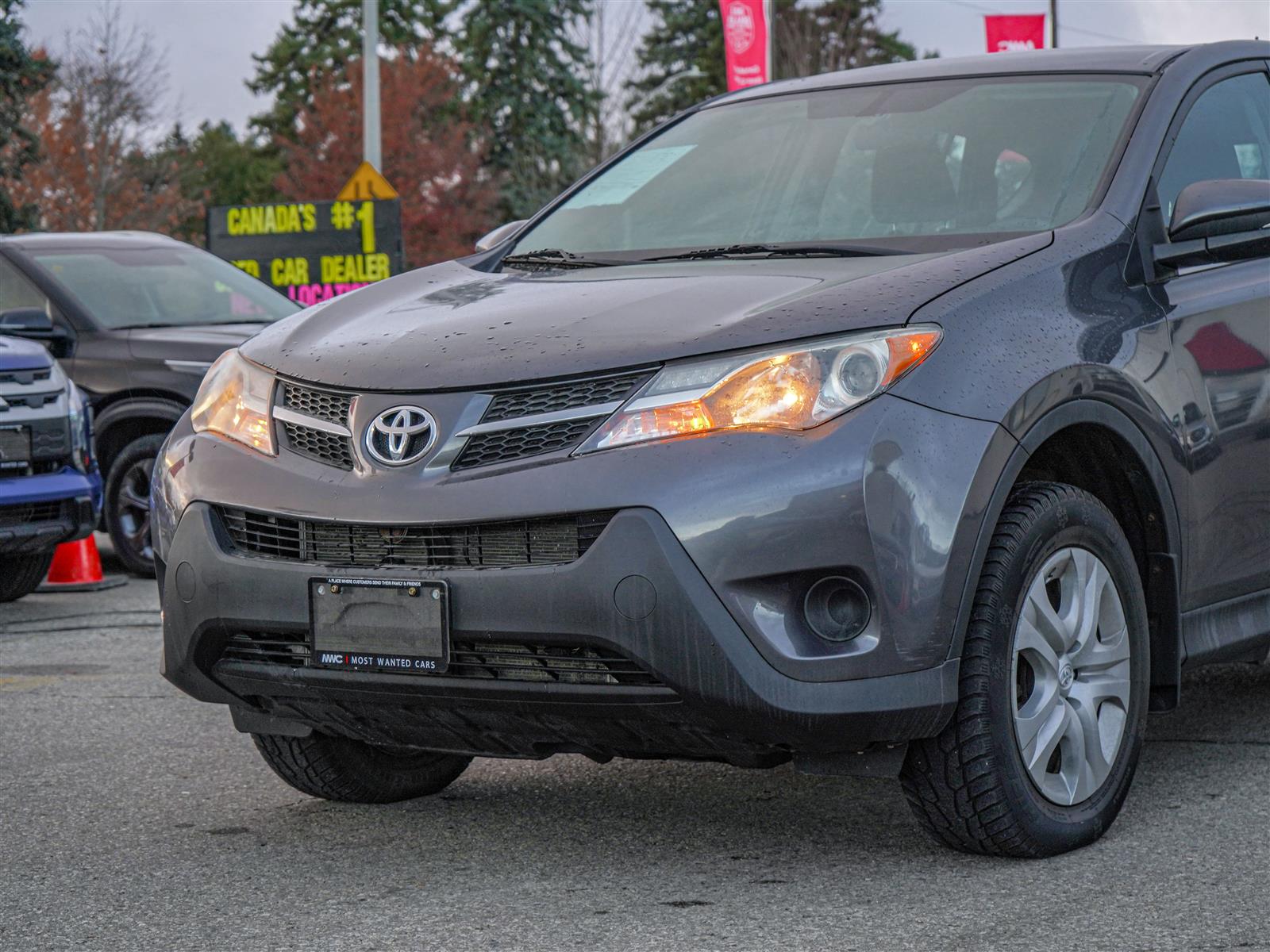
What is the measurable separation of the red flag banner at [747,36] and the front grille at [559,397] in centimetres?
1636

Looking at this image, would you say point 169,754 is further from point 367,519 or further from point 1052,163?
point 1052,163

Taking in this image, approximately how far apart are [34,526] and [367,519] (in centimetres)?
435

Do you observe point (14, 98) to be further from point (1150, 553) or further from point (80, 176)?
point (1150, 553)

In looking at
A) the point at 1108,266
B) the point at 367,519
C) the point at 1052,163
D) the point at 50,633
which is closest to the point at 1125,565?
the point at 1108,266

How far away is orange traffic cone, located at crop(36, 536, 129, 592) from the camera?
8.72 metres

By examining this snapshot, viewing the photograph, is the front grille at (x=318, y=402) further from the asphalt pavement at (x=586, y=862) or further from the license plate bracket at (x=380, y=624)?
the asphalt pavement at (x=586, y=862)

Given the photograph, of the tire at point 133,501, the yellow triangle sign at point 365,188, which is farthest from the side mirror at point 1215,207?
the yellow triangle sign at point 365,188

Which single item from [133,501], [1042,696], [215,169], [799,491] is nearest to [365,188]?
[133,501]

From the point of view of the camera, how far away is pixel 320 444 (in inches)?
146

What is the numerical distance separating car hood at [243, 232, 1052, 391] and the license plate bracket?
1.33 feet

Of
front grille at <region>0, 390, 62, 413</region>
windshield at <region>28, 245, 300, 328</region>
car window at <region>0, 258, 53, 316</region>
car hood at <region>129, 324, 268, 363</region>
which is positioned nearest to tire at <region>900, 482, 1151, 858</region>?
front grille at <region>0, 390, 62, 413</region>

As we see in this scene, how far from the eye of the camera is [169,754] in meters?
5.02

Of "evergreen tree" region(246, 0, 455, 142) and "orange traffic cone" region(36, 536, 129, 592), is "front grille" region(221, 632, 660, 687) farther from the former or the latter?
"evergreen tree" region(246, 0, 455, 142)

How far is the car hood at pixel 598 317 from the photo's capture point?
349 centimetres
